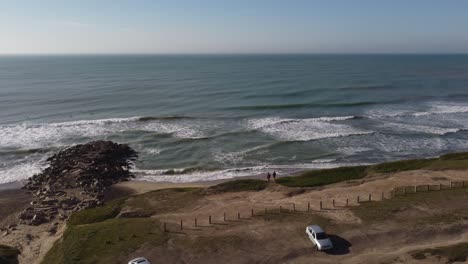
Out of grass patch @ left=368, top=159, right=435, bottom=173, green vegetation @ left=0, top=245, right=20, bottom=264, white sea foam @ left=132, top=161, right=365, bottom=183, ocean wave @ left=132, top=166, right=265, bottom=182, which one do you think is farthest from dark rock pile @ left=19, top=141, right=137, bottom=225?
grass patch @ left=368, top=159, right=435, bottom=173

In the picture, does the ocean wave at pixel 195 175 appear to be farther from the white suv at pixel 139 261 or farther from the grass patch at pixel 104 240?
the white suv at pixel 139 261

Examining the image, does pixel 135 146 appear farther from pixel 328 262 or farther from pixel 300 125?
pixel 328 262

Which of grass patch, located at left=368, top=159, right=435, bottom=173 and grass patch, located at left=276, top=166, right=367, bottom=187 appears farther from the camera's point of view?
grass patch, located at left=368, top=159, right=435, bottom=173

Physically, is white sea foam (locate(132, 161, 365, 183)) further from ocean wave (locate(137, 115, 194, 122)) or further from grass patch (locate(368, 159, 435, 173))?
ocean wave (locate(137, 115, 194, 122))

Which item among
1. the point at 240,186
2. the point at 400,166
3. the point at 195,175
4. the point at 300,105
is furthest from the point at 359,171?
the point at 300,105

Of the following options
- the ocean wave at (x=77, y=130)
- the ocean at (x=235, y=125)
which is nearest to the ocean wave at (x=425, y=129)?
the ocean at (x=235, y=125)
